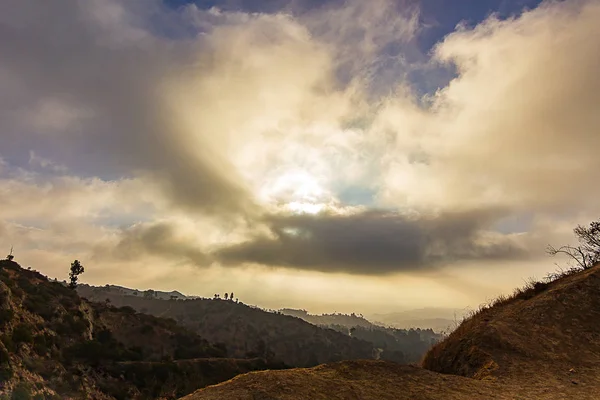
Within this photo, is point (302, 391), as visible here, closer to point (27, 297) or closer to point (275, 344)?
point (27, 297)

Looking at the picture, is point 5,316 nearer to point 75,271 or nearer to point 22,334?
point 22,334

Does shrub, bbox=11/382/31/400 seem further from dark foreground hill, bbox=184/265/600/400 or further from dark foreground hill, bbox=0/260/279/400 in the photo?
dark foreground hill, bbox=184/265/600/400

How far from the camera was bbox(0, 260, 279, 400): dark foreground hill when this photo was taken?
4825cm

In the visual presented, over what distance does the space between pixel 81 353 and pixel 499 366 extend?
6775cm

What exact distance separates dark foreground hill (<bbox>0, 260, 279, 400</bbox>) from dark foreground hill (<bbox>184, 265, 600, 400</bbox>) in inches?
1716

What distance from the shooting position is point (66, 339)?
216ft

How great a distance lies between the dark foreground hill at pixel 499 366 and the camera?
34.4 ft

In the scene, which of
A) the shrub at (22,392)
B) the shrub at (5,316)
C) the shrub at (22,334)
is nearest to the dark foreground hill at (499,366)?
the shrub at (22,392)

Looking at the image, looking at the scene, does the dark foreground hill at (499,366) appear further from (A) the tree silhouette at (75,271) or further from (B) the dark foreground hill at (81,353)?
(A) the tree silhouette at (75,271)

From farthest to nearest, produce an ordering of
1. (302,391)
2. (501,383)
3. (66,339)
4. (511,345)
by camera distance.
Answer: (66,339) < (511,345) < (501,383) < (302,391)

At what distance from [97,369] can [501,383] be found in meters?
65.2

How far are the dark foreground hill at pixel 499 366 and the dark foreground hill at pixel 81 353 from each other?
43588mm

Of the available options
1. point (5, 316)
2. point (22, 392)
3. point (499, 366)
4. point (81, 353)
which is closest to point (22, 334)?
point (5, 316)

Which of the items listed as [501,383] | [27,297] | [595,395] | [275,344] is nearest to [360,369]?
[501,383]
